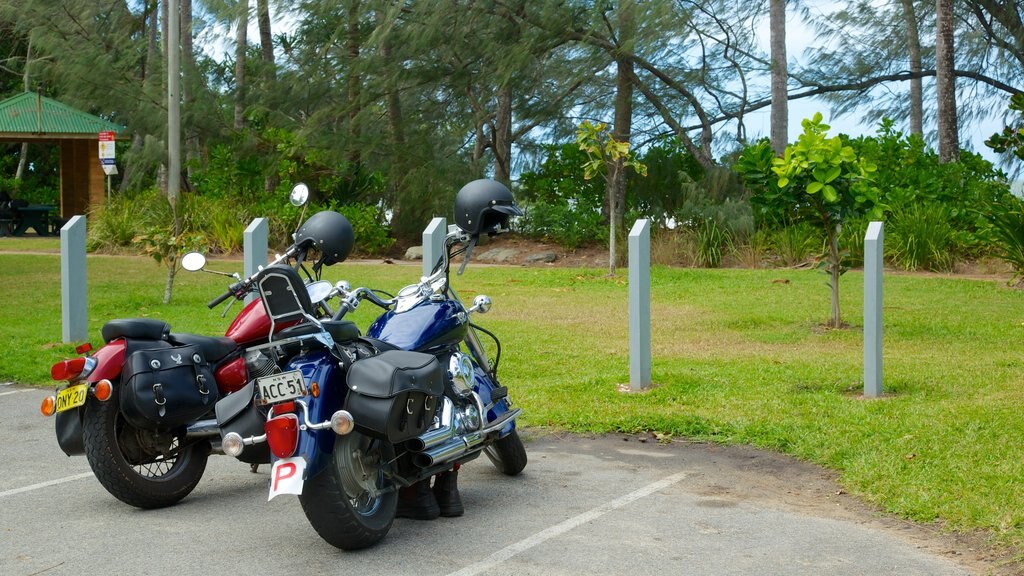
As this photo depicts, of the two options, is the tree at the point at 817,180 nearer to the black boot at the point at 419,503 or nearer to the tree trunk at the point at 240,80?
the black boot at the point at 419,503

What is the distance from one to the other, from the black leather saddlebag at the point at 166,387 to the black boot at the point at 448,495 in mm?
1139

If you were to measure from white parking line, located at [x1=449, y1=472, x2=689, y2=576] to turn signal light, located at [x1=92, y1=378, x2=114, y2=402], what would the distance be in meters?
1.89

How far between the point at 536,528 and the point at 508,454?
36.7 inches

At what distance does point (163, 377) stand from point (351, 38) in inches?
713

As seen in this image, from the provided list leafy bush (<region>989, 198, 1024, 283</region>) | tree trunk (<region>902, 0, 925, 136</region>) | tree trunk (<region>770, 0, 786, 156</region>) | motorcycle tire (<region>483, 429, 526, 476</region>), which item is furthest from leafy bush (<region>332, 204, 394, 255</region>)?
motorcycle tire (<region>483, 429, 526, 476</region>)

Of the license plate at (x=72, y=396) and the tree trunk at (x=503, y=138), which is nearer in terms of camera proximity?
the license plate at (x=72, y=396)

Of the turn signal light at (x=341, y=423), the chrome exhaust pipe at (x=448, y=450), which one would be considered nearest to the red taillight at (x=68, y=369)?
the turn signal light at (x=341, y=423)

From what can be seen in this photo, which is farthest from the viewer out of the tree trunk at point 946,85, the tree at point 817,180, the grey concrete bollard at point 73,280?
the tree trunk at point 946,85

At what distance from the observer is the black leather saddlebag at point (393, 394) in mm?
5004

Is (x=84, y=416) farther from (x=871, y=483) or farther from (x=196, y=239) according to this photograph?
(x=196, y=239)

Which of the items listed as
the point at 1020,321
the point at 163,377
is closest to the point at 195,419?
the point at 163,377

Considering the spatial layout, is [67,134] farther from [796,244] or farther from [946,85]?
[946,85]

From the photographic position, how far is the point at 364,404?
5.02m

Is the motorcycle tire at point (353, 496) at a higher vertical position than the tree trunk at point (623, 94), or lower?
lower
